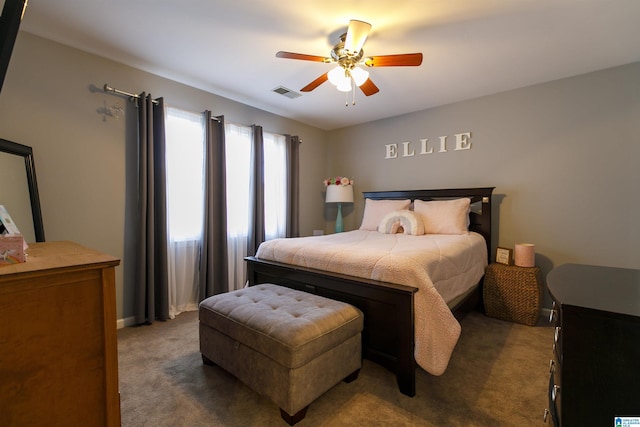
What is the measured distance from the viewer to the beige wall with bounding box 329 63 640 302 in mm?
2660

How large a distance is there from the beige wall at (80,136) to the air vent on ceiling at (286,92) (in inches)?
41.5

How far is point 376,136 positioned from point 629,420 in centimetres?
405

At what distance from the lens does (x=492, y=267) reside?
9.77 feet

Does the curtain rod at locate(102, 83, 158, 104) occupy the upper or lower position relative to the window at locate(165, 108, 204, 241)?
upper

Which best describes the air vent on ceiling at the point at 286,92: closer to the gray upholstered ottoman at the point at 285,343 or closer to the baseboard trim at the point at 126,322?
the gray upholstered ottoman at the point at 285,343

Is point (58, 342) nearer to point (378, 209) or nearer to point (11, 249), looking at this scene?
point (11, 249)

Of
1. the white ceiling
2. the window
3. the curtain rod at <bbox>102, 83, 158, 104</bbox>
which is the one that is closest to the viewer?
the white ceiling

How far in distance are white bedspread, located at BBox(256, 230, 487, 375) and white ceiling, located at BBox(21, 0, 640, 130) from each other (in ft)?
5.42

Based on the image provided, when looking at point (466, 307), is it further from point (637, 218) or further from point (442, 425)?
point (637, 218)

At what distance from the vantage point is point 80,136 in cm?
242

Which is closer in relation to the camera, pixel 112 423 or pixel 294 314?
pixel 112 423

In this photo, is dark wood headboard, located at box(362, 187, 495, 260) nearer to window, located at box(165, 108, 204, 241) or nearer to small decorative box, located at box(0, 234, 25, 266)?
window, located at box(165, 108, 204, 241)

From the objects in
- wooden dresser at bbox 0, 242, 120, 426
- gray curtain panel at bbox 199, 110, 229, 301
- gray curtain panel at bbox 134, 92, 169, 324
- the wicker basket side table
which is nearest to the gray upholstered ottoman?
wooden dresser at bbox 0, 242, 120, 426

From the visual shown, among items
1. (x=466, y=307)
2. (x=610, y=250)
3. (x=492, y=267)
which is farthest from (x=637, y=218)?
(x=466, y=307)
